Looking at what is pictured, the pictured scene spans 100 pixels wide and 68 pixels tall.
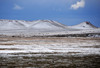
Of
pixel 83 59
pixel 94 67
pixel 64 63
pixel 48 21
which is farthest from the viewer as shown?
pixel 48 21

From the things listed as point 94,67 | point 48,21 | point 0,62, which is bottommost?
point 94,67

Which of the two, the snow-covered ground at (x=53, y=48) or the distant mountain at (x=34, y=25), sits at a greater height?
the distant mountain at (x=34, y=25)

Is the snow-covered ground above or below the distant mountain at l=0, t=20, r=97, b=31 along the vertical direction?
below

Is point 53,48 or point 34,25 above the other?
point 34,25

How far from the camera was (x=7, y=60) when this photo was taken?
26.8 ft

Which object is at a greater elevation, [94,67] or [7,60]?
[7,60]

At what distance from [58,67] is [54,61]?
826 mm

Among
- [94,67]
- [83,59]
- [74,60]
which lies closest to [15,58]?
[74,60]

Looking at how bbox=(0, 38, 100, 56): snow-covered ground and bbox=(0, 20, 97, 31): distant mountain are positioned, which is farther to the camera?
bbox=(0, 20, 97, 31): distant mountain

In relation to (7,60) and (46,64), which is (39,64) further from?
(7,60)

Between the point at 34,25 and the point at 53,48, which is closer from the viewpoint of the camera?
the point at 53,48

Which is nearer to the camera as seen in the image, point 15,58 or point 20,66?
point 20,66

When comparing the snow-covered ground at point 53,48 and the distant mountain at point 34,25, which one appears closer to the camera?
the snow-covered ground at point 53,48

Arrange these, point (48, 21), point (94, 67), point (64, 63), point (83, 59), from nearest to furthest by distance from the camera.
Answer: point (94, 67), point (64, 63), point (83, 59), point (48, 21)
